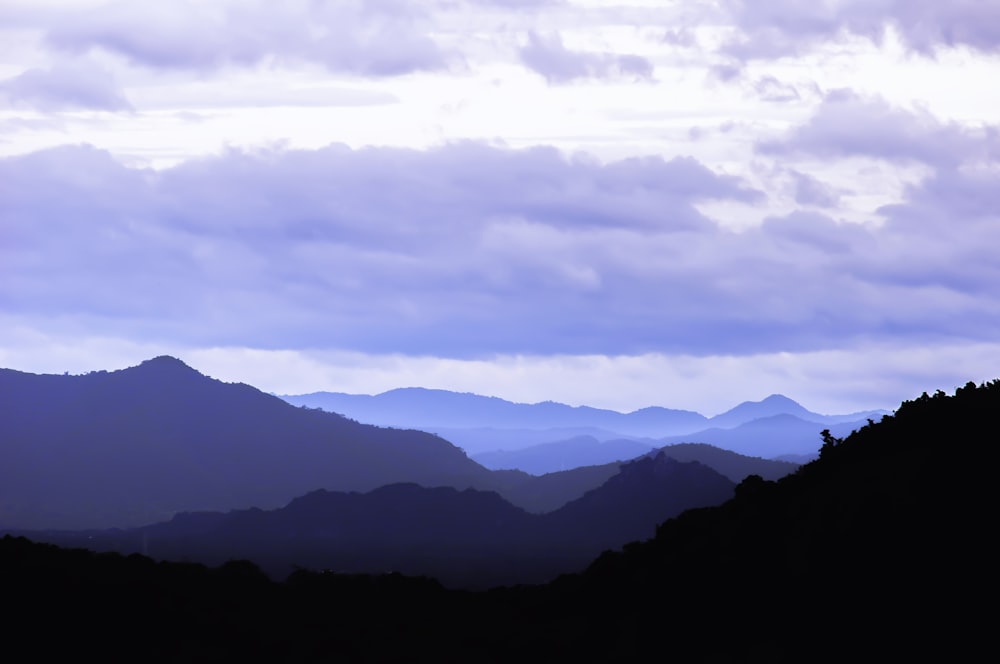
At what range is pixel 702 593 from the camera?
209 feet

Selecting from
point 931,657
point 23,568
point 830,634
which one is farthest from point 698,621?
point 23,568

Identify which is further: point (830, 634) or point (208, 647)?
point (208, 647)

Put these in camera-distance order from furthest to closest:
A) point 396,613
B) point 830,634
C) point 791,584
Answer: point 396,613
point 791,584
point 830,634

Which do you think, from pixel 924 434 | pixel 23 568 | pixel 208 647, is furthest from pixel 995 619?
pixel 23 568

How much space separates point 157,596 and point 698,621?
31.1m

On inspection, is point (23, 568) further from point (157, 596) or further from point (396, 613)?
point (396, 613)

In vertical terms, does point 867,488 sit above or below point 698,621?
above

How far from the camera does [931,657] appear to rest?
151ft

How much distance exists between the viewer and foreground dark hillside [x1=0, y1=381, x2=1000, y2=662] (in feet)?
169

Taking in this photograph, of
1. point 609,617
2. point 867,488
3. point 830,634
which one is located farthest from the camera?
point 609,617

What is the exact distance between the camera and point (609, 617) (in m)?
69.5

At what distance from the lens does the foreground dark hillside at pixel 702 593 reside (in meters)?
51.7

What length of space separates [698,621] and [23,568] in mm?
38238

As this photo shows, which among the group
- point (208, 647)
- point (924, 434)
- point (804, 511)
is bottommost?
point (208, 647)
